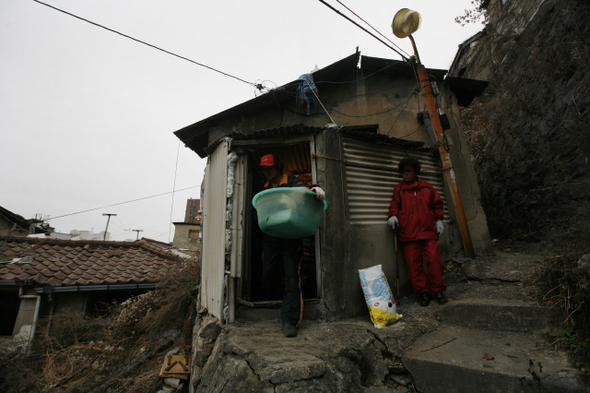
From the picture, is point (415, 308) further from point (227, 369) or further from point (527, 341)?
point (227, 369)

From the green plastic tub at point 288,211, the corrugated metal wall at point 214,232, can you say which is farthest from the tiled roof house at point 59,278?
the green plastic tub at point 288,211

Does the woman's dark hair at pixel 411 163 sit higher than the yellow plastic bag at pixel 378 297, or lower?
higher

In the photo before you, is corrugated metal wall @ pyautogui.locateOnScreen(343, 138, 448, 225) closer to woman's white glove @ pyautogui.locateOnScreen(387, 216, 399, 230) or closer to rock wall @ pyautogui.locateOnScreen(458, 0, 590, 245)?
woman's white glove @ pyautogui.locateOnScreen(387, 216, 399, 230)

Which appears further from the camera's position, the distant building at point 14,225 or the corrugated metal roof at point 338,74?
the distant building at point 14,225

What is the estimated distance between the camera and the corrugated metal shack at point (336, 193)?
3.84 meters

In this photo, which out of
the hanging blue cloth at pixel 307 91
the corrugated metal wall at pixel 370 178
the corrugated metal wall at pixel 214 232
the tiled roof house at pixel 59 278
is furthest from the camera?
the tiled roof house at pixel 59 278

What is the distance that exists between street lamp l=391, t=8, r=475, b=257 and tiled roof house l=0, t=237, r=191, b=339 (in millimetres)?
8176

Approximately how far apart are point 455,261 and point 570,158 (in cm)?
369

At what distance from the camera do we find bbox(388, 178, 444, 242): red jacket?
13.3 ft

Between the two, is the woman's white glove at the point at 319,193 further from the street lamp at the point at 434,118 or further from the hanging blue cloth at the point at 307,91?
the hanging blue cloth at the point at 307,91

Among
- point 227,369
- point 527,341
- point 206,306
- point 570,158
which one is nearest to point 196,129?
Result: point 206,306

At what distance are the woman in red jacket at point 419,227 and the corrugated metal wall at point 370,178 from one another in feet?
0.63

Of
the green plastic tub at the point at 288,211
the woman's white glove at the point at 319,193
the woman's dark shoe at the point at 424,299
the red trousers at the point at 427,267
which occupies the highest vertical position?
the woman's white glove at the point at 319,193

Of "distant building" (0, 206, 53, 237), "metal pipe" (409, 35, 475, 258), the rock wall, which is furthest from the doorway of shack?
"distant building" (0, 206, 53, 237)
